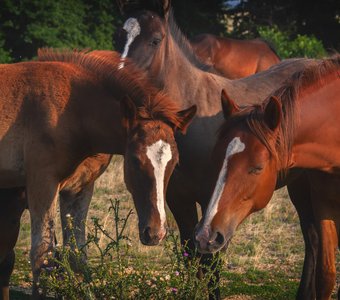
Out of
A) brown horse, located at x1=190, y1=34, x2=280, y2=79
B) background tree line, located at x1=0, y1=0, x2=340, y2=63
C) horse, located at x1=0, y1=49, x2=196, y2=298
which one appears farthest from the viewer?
background tree line, located at x1=0, y1=0, x2=340, y2=63

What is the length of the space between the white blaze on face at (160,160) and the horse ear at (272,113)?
66cm

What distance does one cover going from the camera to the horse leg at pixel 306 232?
6.47 metres

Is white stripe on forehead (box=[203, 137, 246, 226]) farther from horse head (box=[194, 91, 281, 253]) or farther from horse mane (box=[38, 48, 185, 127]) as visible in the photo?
horse mane (box=[38, 48, 185, 127])

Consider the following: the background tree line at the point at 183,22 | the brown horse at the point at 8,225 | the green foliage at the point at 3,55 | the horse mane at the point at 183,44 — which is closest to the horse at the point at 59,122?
the brown horse at the point at 8,225

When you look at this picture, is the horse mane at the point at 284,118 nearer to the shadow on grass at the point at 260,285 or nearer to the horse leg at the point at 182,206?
the horse leg at the point at 182,206

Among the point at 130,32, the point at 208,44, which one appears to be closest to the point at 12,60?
the point at 208,44

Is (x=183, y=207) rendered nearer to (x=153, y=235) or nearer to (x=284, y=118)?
(x=153, y=235)

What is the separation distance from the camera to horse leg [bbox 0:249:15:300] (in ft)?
20.1

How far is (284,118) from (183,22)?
68.4 ft

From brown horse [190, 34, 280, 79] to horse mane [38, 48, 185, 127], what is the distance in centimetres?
727

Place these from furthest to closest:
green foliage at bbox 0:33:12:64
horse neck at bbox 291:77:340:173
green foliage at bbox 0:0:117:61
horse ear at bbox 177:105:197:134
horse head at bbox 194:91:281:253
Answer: green foliage at bbox 0:0:117:61
green foliage at bbox 0:33:12:64
horse ear at bbox 177:105:197:134
horse neck at bbox 291:77:340:173
horse head at bbox 194:91:281:253

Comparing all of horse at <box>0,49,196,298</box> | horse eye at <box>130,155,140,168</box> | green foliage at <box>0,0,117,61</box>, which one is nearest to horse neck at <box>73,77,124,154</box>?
horse at <box>0,49,196,298</box>

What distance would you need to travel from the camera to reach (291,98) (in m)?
5.07

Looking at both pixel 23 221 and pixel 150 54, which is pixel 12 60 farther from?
pixel 150 54
